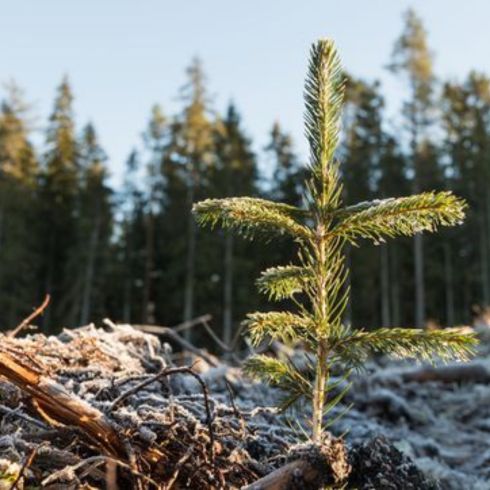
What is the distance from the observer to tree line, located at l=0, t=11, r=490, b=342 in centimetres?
3825

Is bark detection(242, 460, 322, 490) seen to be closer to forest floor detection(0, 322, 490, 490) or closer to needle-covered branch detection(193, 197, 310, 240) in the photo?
forest floor detection(0, 322, 490, 490)

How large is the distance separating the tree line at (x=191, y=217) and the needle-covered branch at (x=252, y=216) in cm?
3463

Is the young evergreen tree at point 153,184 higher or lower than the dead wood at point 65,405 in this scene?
higher

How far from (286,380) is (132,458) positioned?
64cm

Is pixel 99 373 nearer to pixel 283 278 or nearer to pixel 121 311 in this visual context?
pixel 283 278

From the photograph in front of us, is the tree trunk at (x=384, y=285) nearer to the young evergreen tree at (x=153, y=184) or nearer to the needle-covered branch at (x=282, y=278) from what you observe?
the young evergreen tree at (x=153, y=184)

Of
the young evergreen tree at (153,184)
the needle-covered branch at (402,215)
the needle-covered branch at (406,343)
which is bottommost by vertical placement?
the needle-covered branch at (406,343)

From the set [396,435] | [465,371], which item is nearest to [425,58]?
[465,371]

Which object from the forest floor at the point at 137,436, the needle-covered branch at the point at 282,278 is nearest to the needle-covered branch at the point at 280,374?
the forest floor at the point at 137,436

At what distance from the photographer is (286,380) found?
2.47 meters

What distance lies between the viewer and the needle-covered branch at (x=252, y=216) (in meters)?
2.21

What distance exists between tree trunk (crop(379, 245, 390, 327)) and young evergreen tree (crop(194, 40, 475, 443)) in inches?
1480

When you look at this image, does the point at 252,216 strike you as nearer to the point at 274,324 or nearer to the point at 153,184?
the point at 274,324

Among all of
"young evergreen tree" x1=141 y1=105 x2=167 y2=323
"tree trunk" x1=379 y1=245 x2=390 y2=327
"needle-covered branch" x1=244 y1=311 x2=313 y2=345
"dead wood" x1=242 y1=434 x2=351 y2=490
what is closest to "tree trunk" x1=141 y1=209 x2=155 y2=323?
"young evergreen tree" x1=141 y1=105 x2=167 y2=323
